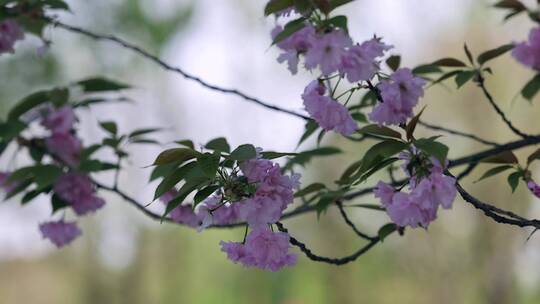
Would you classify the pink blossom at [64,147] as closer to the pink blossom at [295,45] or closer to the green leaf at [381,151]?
the pink blossom at [295,45]

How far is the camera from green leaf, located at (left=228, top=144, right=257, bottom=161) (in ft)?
2.66

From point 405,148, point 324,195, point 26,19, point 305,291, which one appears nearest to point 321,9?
point 405,148

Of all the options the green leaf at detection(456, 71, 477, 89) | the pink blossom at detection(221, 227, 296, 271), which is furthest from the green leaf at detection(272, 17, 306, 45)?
the green leaf at detection(456, 71, 477, 89)

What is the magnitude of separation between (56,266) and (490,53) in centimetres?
1064

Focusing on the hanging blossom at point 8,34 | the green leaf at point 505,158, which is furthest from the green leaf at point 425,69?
the hanging blossom at point 8,34

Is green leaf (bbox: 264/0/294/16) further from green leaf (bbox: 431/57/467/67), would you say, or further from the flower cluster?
the flower cluster

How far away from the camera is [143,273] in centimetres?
973

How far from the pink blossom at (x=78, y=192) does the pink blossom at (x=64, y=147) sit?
59 millimetres

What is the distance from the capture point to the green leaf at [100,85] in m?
1.47

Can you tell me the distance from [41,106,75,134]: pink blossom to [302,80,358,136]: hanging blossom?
81 centimetres

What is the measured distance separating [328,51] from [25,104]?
2.89 ft

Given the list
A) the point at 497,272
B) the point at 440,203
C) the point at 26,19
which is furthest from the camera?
the point at 497,272

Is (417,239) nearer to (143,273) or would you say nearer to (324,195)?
(143,273)

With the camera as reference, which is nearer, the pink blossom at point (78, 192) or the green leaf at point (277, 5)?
the green leaf at point (277, 5)
